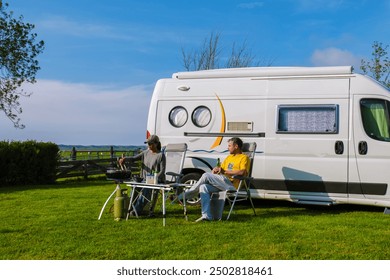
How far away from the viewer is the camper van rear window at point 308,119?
854cm

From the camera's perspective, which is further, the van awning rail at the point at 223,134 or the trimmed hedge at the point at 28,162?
the trimmed hedge at the point at 28,162

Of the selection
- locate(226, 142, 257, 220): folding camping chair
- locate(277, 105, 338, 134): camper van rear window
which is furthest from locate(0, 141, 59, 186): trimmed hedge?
locate(277, 105, 338, 134): camper van rear window

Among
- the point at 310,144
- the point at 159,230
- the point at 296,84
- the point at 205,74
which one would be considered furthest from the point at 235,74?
the point at 159,230

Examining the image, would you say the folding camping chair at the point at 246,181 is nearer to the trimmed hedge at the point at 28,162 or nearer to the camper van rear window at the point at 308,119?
the camper van rear window at the point at 308,119

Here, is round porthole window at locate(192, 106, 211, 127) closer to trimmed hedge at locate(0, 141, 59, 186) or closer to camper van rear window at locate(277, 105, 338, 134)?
camper van rear window at locate(277, 105, 338, 134)

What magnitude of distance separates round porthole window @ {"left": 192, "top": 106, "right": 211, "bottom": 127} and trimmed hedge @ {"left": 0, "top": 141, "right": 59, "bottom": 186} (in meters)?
7.23

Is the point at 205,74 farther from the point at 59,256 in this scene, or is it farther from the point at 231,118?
the point at 59,256

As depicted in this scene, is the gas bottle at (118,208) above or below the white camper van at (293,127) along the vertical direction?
below

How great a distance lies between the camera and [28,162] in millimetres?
14773

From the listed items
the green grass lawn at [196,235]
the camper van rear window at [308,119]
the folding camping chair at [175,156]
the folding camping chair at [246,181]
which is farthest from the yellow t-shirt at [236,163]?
the camper van rear window at [308,119]

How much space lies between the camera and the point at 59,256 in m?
5.23

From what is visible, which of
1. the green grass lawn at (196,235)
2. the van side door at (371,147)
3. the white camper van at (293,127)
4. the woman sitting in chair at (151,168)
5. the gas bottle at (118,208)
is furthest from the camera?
the white camper van at (293,127)

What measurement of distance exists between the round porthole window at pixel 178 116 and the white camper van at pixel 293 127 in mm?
19

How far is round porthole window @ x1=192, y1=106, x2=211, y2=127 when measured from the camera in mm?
9328
